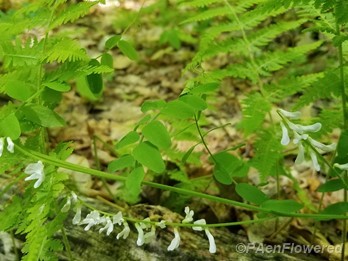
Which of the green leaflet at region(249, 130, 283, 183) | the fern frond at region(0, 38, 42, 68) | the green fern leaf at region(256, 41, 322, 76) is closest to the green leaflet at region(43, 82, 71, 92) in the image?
the fern frond at region(0, 38, 42, 68)

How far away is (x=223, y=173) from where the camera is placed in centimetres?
163

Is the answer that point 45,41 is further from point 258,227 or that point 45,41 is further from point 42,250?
point 258,227

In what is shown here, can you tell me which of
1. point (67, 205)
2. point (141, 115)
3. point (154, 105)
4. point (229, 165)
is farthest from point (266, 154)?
point (141, 115)

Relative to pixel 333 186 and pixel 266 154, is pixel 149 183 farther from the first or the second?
pixel 266 154

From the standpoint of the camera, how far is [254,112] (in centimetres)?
217

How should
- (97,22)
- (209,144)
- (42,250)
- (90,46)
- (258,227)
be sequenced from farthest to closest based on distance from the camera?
1. (97,22)
2. (90,46)
3. (209,144)
4. (258,227)
5. (42,250)

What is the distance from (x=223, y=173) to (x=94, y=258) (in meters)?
0.79

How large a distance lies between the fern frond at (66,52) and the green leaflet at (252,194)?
0.71 meters

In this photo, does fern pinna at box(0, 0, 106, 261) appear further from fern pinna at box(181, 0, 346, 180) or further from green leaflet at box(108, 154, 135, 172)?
fern pinna at box(181, 0, 346, 180)

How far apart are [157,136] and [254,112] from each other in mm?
907

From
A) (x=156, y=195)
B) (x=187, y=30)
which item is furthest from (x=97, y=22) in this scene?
(x=156, y=195)

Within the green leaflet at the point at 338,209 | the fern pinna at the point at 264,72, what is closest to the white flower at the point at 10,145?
the fern pinna at the point at 264,72

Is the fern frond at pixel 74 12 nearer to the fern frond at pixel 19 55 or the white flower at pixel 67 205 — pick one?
the fern frond at pixel 19 55

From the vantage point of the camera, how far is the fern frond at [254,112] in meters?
2.12
